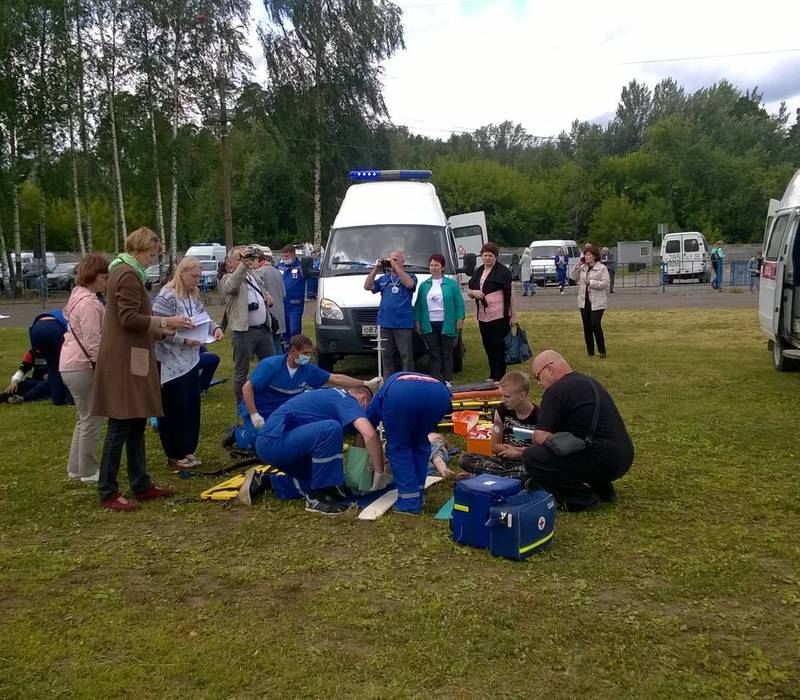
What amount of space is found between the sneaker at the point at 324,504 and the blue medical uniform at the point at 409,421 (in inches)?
15.3

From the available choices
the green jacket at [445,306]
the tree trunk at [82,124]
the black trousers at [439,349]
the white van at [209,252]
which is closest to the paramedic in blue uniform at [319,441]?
the green jacket at [445,306]

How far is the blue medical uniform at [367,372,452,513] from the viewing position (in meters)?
4.80

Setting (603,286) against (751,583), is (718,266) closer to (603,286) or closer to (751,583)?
(603,286)

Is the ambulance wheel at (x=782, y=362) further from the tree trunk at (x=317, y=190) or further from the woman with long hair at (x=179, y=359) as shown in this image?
the tree trunk at (x=317, y=190)

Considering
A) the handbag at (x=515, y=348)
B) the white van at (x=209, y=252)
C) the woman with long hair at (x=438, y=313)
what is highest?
the white van at (x=209, y=252)

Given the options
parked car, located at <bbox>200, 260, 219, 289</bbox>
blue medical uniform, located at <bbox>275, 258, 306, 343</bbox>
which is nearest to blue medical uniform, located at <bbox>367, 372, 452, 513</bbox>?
blue medical uniform, located at <bbox>275, 258, 306, 343</bbox>

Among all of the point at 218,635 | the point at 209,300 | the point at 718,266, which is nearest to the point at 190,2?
the point at 209,300

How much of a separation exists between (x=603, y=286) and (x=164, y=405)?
679 cm

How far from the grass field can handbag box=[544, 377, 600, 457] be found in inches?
19.1

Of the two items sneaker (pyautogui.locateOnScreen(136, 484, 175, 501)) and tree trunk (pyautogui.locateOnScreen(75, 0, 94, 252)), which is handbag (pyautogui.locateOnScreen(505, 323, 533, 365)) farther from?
tree trunk (pyautogui.locateOnScreen(75, 0, 94, 252))

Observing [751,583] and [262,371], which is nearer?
[751,583]

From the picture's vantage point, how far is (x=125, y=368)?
203 inches

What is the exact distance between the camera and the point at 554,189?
203 feet

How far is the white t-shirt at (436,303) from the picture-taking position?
9.00 metres
